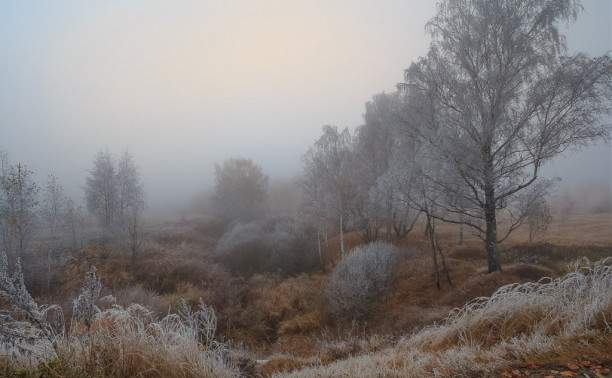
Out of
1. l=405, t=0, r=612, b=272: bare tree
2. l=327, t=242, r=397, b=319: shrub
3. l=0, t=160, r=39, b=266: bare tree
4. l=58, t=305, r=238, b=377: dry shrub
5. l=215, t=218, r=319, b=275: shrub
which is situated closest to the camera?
l=58, t=305, r=238, b=377: dry shrub

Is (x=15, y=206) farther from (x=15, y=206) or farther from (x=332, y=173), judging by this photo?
(x=332, y=173)

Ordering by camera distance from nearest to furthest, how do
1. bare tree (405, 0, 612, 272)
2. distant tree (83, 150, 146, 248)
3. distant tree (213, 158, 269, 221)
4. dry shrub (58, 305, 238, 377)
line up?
1. dry shrub (58, 305, 238, 377)
2. bare tree (405, 0, 612, 272)
3. distant tree (83, 150, 146, 248)
4. distant tree (213, 158, 269, 221)

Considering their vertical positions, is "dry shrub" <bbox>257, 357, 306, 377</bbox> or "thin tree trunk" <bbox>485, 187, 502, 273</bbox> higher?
"thin tree trunk" <bbox>485, 187, 502, 273</bbox>

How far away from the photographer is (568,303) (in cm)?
448

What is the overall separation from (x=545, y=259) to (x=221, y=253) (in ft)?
61.0

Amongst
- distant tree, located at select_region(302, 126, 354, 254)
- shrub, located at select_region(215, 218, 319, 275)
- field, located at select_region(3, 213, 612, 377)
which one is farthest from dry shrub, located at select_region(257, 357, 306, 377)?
distant tree, located at select_region(302, 126, 354, 254)

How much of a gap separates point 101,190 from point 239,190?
16.3m

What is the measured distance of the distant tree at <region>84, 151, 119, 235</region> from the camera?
92.6 ft

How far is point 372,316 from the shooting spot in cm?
1233

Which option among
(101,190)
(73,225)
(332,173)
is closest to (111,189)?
(101,190)

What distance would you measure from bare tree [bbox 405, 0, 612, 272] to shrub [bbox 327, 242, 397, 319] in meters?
3.73

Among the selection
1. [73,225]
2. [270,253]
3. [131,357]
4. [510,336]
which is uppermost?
[73,225]

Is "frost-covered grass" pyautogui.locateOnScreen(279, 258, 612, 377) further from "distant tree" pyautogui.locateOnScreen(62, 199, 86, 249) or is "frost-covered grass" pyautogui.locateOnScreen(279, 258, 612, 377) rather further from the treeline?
"distant tree" pyautogui.locateOnScreen(62, 199, 86, 249)

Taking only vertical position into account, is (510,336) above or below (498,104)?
below
